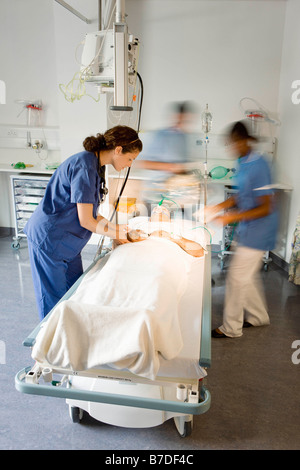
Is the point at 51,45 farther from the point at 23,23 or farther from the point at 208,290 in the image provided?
the point at 208,290

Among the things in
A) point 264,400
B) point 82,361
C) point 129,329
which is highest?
point 129,329

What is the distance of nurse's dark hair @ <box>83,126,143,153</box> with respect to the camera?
1760 mm

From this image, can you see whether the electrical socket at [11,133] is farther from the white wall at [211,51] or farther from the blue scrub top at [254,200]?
the blue scrub top at [254,200]

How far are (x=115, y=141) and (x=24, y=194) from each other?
2292 mm

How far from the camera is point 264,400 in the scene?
183 centimetres

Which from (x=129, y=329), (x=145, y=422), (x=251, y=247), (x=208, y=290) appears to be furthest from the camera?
(x=251, y=247)

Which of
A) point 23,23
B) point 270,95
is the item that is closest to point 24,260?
point 23,23

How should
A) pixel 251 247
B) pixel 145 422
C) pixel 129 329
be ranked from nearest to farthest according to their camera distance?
1. pixel 129 329
2. pixel 145 422
3. pixel 251 247

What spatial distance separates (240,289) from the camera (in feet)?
7.48

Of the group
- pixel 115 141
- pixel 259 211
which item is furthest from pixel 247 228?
pixel 115 141

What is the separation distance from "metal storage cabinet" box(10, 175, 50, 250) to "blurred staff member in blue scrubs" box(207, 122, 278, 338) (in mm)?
2001

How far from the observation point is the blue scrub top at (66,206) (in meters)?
1.72

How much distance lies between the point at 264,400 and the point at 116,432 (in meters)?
0.76

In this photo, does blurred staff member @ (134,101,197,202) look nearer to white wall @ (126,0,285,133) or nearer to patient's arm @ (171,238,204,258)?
patient's arm @ (171,238,204,258)
